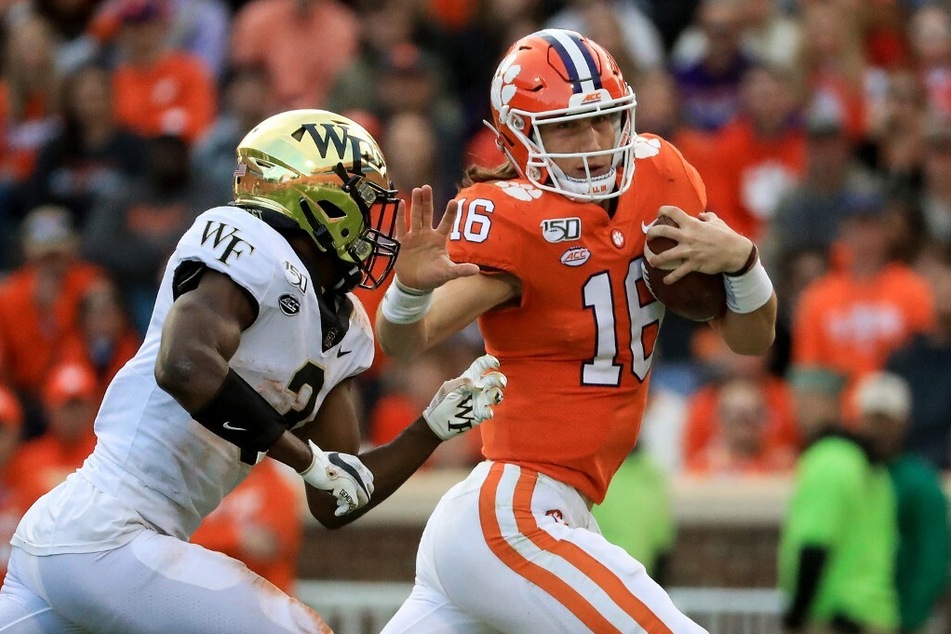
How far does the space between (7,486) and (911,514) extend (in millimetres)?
4017

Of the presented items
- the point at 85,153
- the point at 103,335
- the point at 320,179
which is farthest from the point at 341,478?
the point at 85,153

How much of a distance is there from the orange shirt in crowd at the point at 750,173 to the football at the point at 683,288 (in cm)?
466

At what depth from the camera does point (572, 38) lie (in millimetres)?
4832

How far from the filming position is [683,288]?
462 cm

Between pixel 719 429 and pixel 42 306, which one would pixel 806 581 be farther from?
pixel 42 306

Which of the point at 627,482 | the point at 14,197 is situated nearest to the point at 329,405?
the point at 627,482

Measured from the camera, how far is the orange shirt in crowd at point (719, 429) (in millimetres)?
8375

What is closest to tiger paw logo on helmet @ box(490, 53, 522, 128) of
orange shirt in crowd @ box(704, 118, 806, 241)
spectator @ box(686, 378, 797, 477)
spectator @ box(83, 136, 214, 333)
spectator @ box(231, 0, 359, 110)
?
spectator @ box(686, 378, 797, 477)

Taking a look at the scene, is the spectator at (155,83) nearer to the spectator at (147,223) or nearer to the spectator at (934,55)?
the spectator at (147,223)

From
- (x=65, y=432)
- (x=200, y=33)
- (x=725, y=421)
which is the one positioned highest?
(x=200, y=33)

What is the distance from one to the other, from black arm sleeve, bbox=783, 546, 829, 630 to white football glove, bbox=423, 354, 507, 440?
2.96m

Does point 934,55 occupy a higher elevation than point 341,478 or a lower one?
lower

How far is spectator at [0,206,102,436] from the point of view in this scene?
9.39 meters

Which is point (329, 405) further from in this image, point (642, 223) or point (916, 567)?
point (916, 567)
